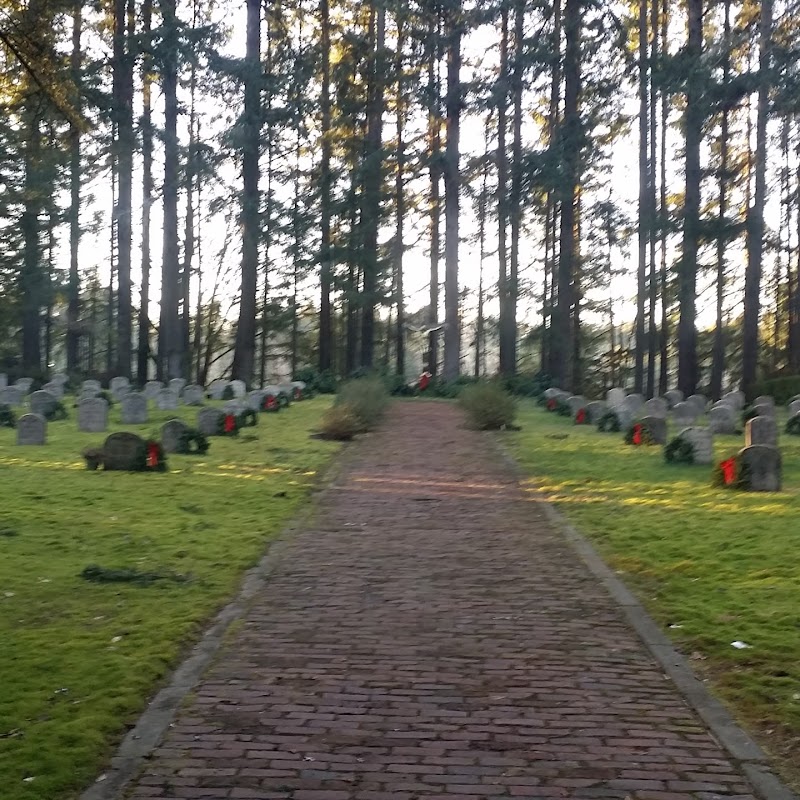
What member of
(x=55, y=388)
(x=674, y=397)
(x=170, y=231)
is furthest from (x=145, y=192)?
(x=674, y=397)

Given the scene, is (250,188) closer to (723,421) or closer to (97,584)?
(723,421)

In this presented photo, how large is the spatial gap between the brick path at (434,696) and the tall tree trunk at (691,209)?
2347 cm

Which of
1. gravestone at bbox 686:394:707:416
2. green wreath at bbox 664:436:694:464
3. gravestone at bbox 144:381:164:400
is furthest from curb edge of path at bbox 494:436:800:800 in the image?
gravestone at bbox 144:381:164:400

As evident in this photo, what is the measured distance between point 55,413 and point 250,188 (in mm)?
13571

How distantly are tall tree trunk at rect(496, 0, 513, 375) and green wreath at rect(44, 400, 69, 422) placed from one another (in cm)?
1695

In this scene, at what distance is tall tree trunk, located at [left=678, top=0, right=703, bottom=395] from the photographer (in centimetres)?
2876

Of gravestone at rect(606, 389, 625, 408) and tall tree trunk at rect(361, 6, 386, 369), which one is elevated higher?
tall tree trunk at rect(361, 6, 386, 369)

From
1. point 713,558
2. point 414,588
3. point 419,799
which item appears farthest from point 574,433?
point 419,799

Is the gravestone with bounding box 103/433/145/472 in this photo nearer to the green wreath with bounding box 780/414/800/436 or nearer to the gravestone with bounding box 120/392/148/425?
the gravestone with bounding box 120/392/148/425

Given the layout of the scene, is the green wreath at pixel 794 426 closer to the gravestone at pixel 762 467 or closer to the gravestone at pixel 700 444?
the gravestone at pixel 700 444

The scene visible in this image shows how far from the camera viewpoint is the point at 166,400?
26.3m

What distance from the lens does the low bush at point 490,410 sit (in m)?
22.6

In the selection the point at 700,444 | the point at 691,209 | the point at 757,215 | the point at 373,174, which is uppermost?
the point at 373,174

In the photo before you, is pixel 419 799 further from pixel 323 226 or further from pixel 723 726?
pixel 323 226
